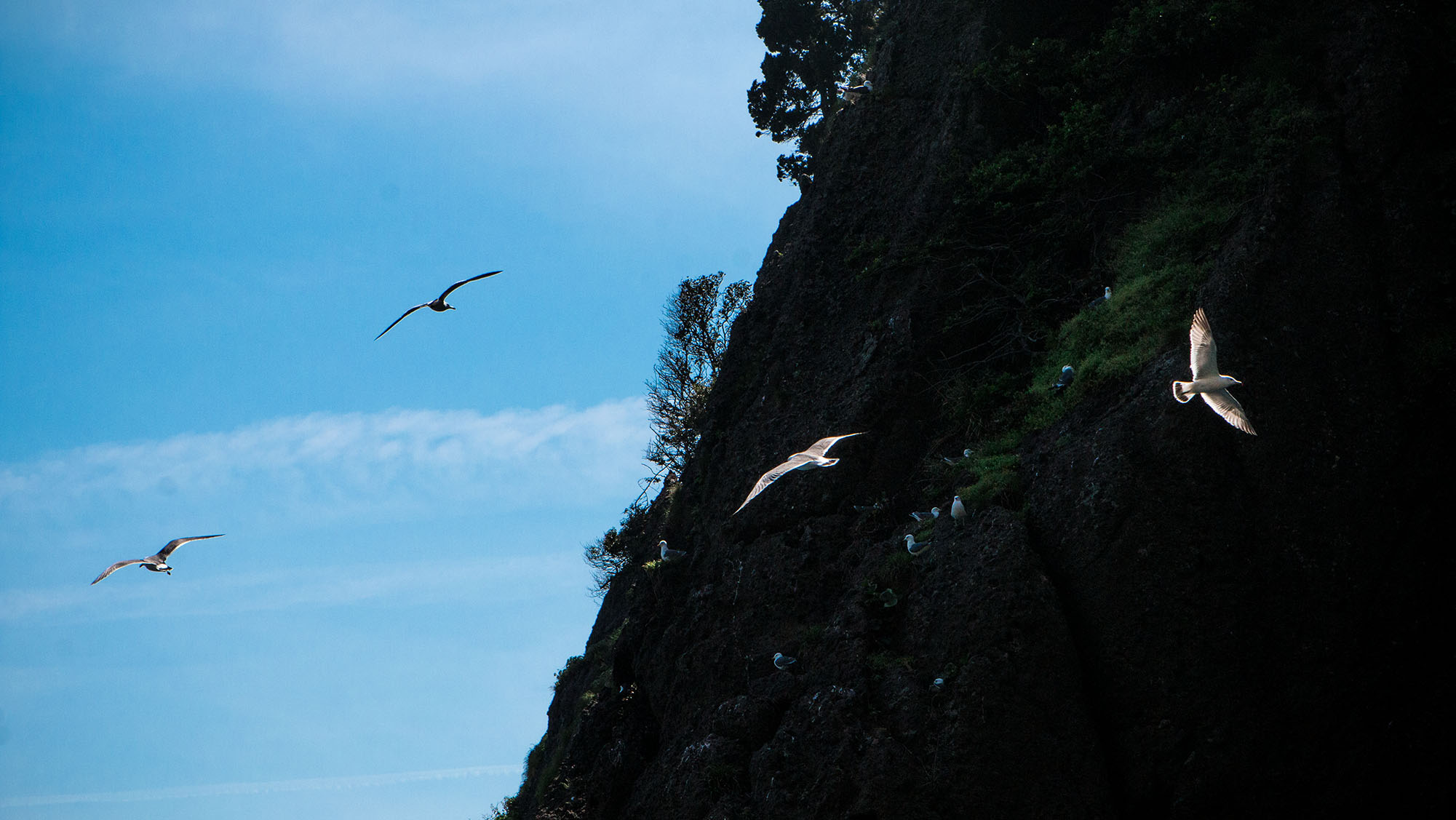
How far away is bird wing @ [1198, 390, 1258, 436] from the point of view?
9898 millimetres

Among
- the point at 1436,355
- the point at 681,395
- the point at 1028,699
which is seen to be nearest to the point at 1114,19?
Result: the point at 1436,355

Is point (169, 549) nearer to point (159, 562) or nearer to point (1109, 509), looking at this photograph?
point (159, 562)

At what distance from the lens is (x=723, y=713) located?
41.7 ft

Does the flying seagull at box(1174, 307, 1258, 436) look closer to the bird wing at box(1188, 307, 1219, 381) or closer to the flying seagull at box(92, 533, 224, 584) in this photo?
the bird wing at box(1188, 307, 1219, 381)

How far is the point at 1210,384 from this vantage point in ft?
33.1

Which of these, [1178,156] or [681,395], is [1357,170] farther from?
[681,395]

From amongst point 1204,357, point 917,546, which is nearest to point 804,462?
point 917,546

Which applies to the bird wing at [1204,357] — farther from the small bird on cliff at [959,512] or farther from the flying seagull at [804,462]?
the flying seagull at [804,462]

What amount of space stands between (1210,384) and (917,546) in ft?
12.9

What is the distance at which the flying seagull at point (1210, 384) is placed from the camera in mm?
9992

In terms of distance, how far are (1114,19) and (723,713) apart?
42.9 feet

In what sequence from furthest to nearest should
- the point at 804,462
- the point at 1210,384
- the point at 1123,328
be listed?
the point at 1123,328 → the point at 804,462 → the point at 1210,384

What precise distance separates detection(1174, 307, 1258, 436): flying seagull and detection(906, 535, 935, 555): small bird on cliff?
3424 mm

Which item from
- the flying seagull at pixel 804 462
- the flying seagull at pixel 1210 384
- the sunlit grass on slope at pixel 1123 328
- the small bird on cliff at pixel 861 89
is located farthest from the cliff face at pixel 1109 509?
the small bird on cliff at pixel 861 89
